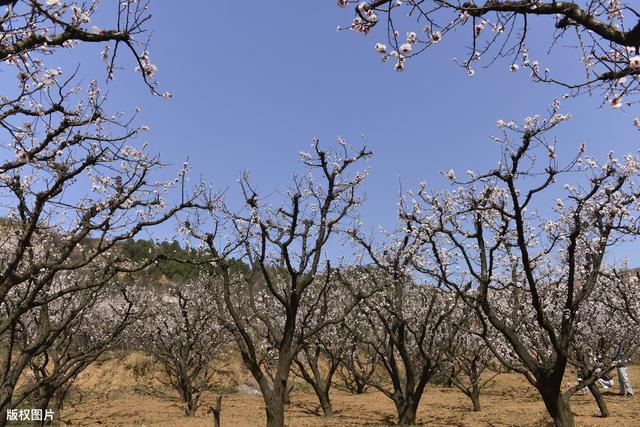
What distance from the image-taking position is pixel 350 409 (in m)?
18.3

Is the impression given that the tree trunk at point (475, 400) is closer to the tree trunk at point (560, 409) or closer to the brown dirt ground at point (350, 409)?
the brown dirt ground at point (350, 409)

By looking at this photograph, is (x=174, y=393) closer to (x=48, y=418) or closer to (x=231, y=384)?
(x=231, y=384)

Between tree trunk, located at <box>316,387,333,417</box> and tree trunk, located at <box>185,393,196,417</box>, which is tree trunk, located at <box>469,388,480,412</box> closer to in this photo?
tree trunk, located at <box>316,387,333,417</box>

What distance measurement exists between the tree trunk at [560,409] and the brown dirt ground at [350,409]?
5836mm

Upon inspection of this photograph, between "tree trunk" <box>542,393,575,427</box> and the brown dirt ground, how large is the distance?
19.1 feet

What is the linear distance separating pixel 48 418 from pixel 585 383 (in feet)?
49.5

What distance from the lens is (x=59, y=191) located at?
22.2ft

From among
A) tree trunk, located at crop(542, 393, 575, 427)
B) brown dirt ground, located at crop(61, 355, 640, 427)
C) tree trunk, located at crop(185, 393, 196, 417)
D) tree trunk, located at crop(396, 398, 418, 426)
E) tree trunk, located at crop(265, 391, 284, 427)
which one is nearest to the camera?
tree trunk, located at crop(542, 393, 575, 427)

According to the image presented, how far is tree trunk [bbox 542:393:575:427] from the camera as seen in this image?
8.05 meters

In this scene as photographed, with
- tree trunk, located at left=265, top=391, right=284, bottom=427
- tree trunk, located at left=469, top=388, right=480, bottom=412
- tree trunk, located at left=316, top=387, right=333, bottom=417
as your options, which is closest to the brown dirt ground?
tree trunk, located at left=469, top=388, right=480, bottom=412

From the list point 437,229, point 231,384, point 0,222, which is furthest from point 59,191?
point 231,384

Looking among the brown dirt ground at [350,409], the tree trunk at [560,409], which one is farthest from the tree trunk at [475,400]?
the tree trunk at [560,409]

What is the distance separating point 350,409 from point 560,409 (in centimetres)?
1150

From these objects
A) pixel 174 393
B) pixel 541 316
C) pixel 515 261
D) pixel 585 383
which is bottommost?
pixel 174 393
